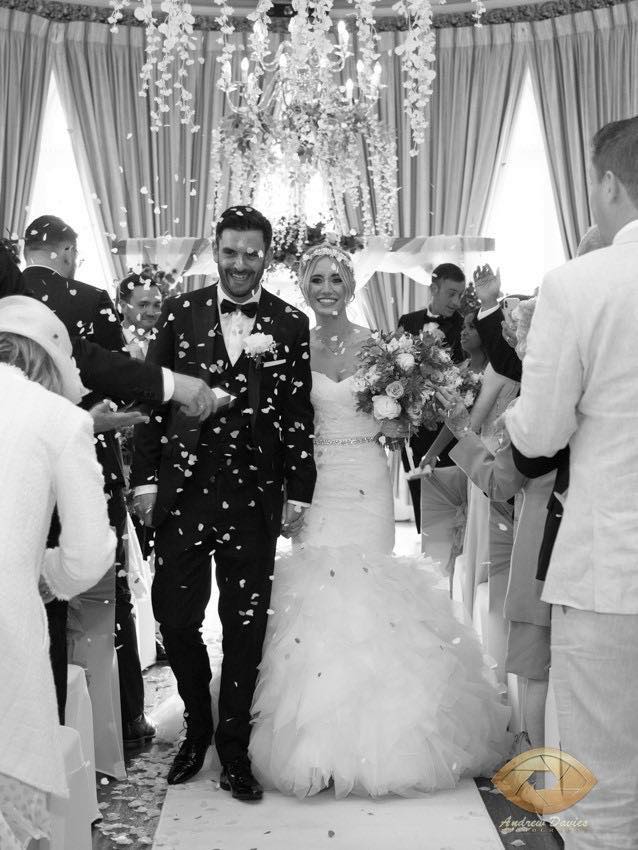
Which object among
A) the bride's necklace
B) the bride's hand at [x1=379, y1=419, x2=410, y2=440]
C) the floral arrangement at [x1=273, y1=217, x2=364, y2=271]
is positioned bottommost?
the bride's hand at [x1=379, y1=419, x2=410, y2=440]

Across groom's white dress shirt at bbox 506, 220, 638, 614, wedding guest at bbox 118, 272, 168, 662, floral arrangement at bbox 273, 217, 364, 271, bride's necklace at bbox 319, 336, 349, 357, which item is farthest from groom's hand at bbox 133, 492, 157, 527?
→ floral arrangement at bbox 273, 217, 364, 271

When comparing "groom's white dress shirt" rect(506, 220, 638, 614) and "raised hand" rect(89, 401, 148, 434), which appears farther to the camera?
"raised hand" rect(89, 401, 148, 434)

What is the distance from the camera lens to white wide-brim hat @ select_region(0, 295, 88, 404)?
203 centimetres

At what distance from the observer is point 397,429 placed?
13.4 ft

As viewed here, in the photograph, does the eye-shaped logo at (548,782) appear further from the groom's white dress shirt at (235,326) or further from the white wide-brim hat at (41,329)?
the groom's white dress shirt at (235,326)

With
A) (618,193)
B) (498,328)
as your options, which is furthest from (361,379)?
(618,193)

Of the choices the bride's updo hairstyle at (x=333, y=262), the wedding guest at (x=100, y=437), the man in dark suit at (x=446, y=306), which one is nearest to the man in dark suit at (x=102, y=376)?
the wedding guest at (x=100, y=437)

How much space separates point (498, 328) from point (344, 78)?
794 cm

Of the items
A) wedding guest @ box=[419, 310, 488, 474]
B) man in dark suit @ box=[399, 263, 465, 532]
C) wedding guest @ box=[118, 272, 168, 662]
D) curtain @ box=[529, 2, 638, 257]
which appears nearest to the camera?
wedding guest @ box=[419, 310, 488, 474]

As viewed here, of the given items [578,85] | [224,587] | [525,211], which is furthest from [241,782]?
[578,85]

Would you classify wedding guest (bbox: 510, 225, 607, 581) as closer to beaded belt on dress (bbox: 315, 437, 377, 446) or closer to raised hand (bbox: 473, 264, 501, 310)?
raised hand (bbox: 473, 264, 501, 310)

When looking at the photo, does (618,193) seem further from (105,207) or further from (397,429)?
(105,207)

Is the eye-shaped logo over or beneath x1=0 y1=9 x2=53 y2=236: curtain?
beneath

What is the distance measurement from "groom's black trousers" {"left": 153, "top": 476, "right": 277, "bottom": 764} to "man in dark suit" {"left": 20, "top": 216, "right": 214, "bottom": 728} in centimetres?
39
